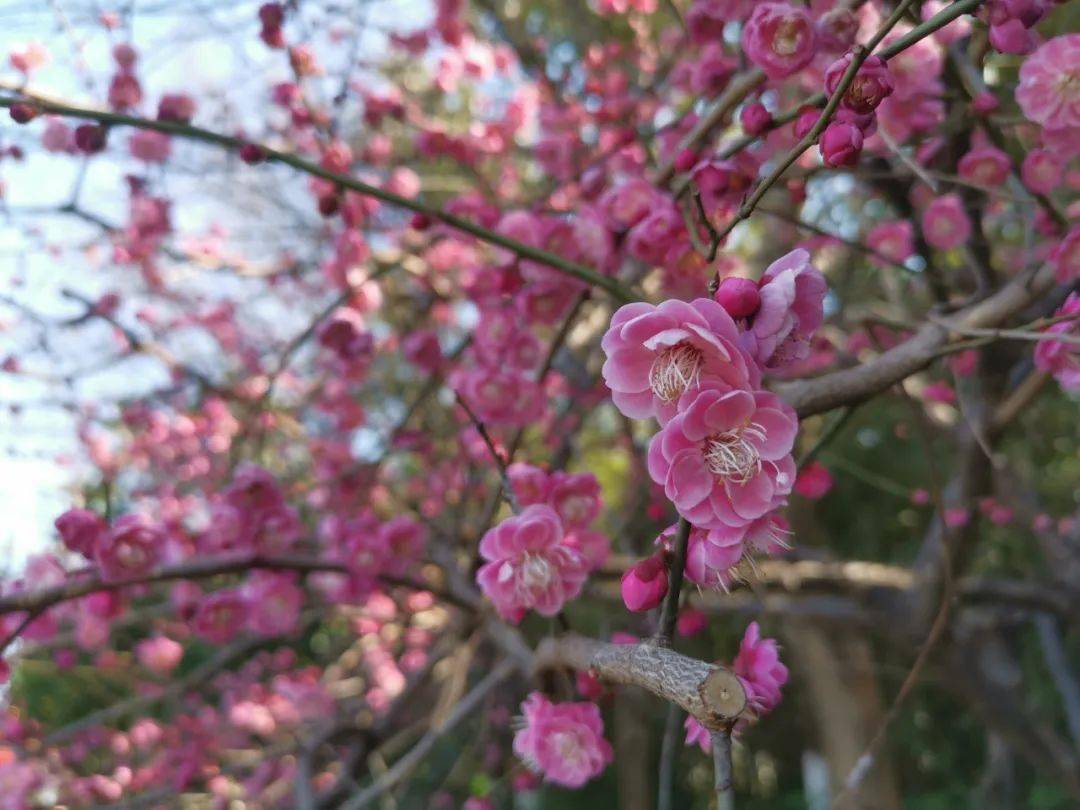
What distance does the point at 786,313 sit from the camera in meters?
0.67

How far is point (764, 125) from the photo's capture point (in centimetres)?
109

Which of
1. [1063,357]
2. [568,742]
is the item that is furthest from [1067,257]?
[568,742]

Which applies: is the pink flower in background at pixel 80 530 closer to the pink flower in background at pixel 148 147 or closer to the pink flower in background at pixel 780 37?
the pink flower in background at pixel 780 37

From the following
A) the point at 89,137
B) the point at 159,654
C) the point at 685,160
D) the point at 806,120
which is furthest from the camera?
the point at 159,654

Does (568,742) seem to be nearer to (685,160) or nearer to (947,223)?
(685,160)

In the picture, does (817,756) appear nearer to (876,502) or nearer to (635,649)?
(876,502)

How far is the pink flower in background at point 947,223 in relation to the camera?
5.41 feet

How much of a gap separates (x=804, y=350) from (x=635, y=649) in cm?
30

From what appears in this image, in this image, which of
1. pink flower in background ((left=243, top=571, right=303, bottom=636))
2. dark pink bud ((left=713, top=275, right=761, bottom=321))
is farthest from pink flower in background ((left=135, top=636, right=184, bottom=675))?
dark pink bud ((left=713, top=275, right=761, bottom=321))

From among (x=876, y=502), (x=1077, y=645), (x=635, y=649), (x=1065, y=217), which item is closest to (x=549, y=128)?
(x=1065, y=217)

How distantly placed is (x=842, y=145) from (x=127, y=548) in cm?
135

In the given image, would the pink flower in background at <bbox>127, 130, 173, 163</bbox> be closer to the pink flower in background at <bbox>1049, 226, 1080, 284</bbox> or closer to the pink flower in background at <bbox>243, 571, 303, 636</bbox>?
the pink flower in background at <bbox>243, 571, 303, 636</bbox>

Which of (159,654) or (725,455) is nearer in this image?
(725,455)

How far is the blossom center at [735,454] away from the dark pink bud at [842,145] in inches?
10.6
